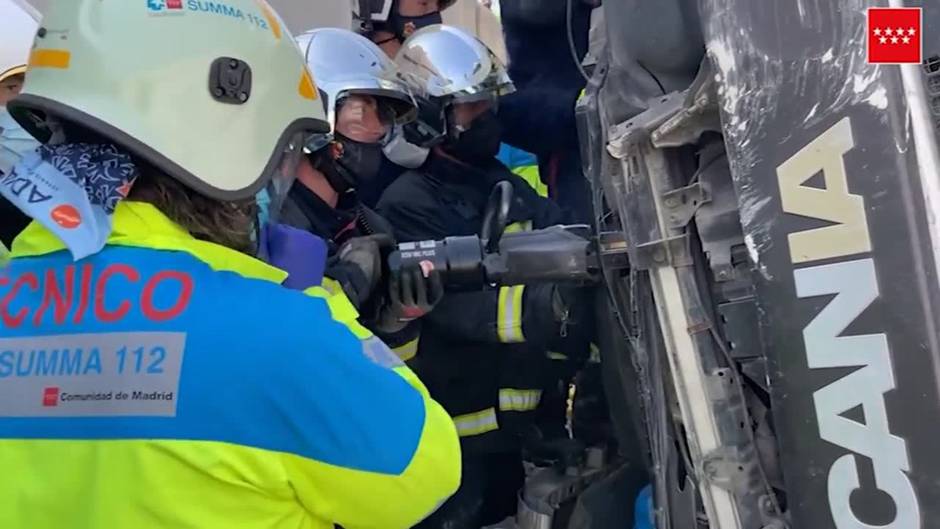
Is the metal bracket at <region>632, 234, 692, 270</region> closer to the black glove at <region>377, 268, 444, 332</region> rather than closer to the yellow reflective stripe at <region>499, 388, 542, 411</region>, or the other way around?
the black glove at <region>377, 268, 444, 332</region>

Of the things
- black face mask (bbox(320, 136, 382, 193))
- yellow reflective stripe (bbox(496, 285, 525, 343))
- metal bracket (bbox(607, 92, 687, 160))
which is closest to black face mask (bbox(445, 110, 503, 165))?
black face mask (bbox(320, 136, 382, 193))

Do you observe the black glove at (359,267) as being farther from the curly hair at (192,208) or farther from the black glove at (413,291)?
the curly hair at (192,208)

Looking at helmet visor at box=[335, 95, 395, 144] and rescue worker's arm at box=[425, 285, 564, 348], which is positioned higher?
helmet visor at box=[335, 95, 395, 144]

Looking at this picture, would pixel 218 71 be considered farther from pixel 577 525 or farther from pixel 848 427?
pixel 577 525

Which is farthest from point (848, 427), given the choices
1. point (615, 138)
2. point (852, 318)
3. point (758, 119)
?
point (615, 138)

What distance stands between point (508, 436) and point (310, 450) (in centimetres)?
178

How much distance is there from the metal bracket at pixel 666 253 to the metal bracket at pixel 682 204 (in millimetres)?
26

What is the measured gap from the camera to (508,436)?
9.66 ft

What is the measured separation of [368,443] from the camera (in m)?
1.23

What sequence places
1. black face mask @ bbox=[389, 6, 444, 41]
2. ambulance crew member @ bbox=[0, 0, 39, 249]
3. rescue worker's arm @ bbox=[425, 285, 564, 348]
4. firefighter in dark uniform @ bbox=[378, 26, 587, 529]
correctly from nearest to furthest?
ambulance crew member @ bbox=[0, 0, 39, 249], rescue worker's arm @ bbox=[425, 285, 564, 348], firefighter in dark uniform @ bbox=[378, 26, 587, 529], black face mask @ bbox=[389, 6, 444, 41]

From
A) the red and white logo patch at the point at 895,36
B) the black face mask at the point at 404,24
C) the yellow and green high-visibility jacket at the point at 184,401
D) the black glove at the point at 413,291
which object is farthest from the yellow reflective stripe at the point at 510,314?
the black face mask at the point at 404,24

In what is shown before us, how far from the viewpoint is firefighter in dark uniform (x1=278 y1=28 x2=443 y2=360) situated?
89.1 inches

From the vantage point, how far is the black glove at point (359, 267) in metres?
2.20

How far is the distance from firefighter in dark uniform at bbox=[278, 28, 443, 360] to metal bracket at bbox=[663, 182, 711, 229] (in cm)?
77
